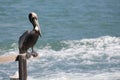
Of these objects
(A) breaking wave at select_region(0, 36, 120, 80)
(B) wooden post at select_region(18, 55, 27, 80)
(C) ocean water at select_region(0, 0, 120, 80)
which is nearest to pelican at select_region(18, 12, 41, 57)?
(B) wooden post at select_region(18, 55, 27, 80)

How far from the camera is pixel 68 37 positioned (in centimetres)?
2211

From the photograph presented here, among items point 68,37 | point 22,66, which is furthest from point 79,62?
point 22,66

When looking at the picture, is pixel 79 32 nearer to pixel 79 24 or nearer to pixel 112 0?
pixel 79 24

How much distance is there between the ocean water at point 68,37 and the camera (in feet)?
56.0

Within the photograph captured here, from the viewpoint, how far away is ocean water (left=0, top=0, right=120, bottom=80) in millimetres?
17078

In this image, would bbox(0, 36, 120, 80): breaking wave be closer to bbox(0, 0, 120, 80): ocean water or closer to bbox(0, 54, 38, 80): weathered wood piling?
bbox(0, 0, 120, 80): ocean water

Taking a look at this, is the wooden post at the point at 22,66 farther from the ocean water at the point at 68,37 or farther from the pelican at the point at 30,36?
the ocean water at the point at 68,37

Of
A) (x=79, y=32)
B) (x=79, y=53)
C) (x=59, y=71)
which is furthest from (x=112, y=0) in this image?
(x=59, y=71)

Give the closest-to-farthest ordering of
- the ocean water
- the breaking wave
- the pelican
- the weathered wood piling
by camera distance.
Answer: the weathered wood piling → the pelican → the breaking wave → the ocean water

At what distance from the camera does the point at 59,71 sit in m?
17.1

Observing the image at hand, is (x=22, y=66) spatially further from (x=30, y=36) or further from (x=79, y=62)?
(x=79, y=62)

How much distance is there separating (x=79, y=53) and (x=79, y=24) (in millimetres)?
6022

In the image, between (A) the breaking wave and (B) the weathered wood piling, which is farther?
(A) the breaking wave

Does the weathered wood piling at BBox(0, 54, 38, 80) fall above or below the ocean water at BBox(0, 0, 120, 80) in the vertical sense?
below
